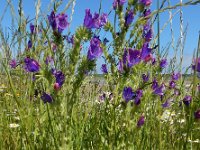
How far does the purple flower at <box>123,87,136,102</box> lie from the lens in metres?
1.90

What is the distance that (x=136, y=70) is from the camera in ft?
6.15

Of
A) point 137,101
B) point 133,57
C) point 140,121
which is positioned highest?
point 133,57

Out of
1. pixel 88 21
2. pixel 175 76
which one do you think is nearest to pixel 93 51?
pixel 88 21

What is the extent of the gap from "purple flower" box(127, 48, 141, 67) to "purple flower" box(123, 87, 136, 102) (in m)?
0.13

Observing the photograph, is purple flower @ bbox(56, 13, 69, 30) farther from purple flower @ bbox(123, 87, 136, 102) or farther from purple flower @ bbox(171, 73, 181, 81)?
purple flower @ bbox(171, 73, 181, 81)

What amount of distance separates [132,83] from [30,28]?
742 mm

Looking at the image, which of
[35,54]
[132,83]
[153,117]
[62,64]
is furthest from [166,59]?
[62,64]

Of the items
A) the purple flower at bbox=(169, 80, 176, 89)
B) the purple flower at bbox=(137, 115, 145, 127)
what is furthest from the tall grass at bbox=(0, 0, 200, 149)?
the purple flower at bbox=(169, 80, 176, 89)

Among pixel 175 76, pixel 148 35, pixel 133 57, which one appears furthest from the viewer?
pixel 175 76

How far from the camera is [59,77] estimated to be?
5.16ft

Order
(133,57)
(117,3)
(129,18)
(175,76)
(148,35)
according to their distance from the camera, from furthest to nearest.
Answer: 1. (175,76)
2. (148,35)
3. (117,3)
4. (129,18)
5. (133,57)

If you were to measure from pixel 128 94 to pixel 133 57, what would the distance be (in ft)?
0.68

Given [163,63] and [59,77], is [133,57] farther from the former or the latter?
[163,63]

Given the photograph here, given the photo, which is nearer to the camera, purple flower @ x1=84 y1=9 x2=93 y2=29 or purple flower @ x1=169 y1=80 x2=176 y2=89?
purple flower @ x1=84 y1=9 x2=93 y2=29
